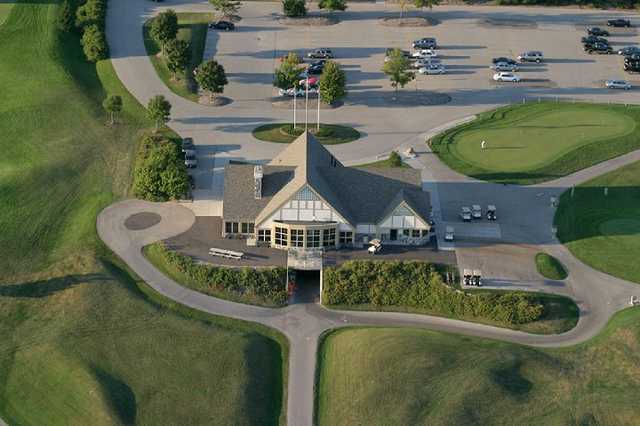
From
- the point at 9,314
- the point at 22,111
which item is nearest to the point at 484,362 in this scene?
the point at 9,314

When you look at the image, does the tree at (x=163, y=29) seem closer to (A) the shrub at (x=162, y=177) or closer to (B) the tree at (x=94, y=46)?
(B) the tree at (x=94, y=46)

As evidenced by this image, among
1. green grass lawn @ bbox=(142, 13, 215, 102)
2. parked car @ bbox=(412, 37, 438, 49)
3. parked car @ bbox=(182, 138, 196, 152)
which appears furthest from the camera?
parked car @ bbox=(412, 37, 438, 49)

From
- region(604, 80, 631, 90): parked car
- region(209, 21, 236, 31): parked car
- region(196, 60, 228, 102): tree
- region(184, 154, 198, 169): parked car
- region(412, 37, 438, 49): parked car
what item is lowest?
region(604, 80, 631, 90): parked car

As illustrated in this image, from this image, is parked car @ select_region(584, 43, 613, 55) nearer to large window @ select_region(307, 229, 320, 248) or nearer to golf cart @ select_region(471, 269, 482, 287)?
golf cart @ select_region(471, 269, 482, 287)

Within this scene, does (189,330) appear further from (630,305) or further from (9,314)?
(630,305)

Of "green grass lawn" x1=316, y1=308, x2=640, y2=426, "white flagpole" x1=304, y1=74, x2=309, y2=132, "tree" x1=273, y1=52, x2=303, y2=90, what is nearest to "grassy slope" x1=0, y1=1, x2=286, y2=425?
"green grass lawn" x1=316, y1=308, x2=640, y2=426
